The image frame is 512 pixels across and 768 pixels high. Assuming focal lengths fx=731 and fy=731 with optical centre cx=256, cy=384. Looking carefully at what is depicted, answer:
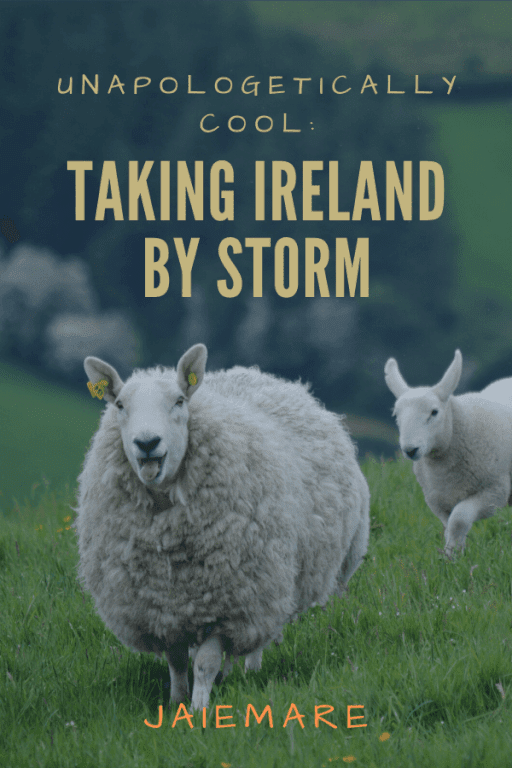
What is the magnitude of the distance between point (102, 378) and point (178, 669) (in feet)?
4.39

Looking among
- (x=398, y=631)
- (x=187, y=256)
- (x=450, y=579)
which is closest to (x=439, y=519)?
(x=450, y=579)

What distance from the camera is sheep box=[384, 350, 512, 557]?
4.66 m

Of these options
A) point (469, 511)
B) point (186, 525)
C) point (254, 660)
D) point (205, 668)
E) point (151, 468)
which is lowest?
point (254, 660)

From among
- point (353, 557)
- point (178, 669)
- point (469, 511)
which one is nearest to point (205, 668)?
point (178, 669)

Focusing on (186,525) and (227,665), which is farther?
(227,665)

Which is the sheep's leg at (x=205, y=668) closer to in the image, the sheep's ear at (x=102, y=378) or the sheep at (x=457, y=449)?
the sheep's ear at (x=102, y=378)

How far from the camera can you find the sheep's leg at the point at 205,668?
2.96m

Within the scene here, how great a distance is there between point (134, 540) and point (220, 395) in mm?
898

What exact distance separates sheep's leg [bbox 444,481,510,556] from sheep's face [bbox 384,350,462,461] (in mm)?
404

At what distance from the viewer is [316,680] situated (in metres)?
2.92

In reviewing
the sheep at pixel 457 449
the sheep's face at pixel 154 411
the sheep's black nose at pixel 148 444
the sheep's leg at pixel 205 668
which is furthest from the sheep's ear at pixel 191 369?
the sheep at pixel 457 449

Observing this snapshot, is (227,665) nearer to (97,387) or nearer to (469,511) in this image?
(97,387)

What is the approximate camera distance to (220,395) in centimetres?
376

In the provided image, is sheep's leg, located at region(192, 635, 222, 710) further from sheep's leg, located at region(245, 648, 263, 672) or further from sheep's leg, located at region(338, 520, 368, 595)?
sheep's leg, located at region(338, 520, 368, 595)
